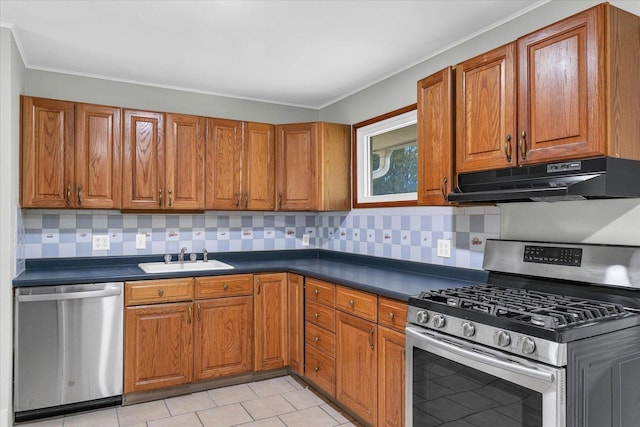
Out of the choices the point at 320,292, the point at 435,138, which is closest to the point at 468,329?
the point at 435,138

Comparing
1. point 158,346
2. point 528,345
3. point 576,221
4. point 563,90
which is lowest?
point 158,346

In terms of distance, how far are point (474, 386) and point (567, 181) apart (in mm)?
919

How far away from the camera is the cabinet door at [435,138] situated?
7.87 ft

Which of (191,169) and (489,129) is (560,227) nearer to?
(489,129)

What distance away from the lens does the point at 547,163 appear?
6.31 ft

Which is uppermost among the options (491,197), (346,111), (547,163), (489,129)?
(346,111)

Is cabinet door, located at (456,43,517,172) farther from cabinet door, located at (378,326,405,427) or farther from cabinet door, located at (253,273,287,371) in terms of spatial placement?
cabinet door, located at (253,273,287,371)

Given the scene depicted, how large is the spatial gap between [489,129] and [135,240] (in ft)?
9.17

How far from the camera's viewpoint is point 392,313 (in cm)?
235

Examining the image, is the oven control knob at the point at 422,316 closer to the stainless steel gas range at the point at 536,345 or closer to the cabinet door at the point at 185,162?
the stainless steel gas range at the point at 536,345

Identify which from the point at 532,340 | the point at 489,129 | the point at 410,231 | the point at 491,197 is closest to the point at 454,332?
the point at 532,340

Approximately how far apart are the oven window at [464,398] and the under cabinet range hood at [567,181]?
781 millimetres

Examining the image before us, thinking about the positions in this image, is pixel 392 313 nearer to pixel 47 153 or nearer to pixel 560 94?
pixel 560 94

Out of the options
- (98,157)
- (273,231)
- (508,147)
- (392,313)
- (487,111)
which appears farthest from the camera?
(273,231)
